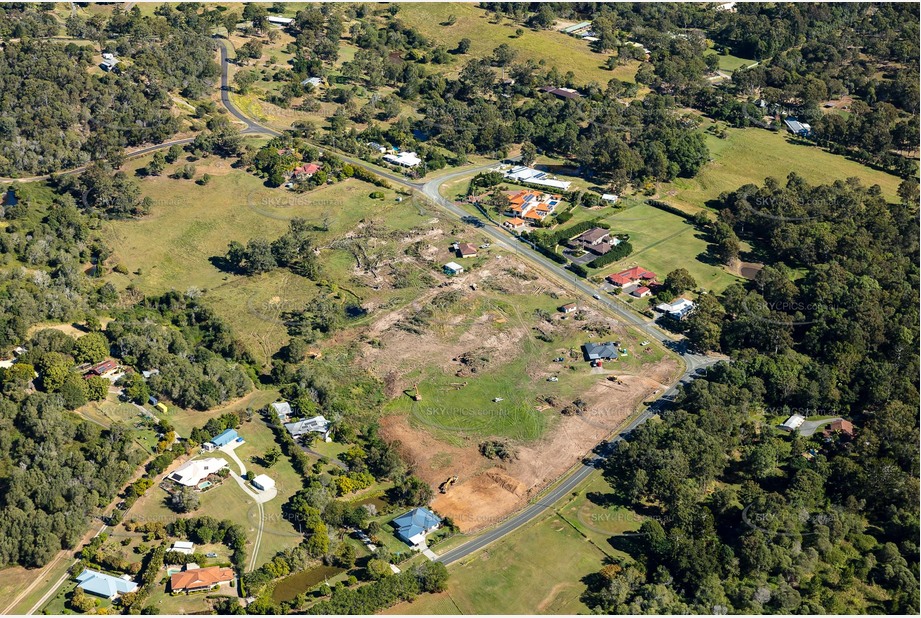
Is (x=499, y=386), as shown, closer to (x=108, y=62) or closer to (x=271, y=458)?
(x=271, y=458)

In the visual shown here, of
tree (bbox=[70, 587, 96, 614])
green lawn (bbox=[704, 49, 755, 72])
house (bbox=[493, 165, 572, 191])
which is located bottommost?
tree (bbox=[70, 587, 96, 614])

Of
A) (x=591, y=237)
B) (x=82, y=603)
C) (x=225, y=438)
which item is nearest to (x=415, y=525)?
(x=225, y=438)

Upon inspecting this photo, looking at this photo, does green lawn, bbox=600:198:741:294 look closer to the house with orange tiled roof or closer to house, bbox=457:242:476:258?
the house with orange tiled roof

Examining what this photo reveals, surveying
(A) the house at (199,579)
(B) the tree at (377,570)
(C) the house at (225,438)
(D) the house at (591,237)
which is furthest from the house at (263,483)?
(D) the house at (591,237)

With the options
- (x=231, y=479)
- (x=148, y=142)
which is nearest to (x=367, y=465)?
(x=231, y=479)

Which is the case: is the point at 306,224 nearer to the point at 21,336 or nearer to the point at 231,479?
the point at 21,336

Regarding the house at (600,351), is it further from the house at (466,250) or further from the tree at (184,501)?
the tree at (184,501)

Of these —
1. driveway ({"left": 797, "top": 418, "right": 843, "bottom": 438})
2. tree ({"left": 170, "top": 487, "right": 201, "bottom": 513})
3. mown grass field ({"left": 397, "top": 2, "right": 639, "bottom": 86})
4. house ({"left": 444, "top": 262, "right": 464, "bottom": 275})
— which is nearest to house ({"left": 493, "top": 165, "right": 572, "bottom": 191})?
house ({"left": 444, "top": 262, "right": 464, "bottom": 275})
